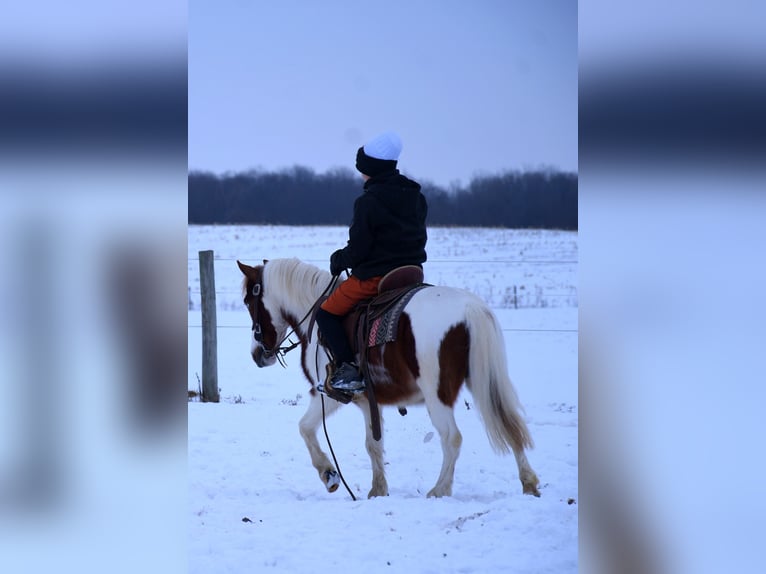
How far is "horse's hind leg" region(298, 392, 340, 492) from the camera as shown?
3.64 m

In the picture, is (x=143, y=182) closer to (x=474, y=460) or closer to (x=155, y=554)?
(x=155, y=554)

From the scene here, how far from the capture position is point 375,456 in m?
3.64

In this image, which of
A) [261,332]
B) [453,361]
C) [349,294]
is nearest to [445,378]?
[453,361]

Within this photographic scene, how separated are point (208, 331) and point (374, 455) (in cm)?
98

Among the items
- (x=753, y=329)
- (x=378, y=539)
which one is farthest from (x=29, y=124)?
(x=753, y=329)

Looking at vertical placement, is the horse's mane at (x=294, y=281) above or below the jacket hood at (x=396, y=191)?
below

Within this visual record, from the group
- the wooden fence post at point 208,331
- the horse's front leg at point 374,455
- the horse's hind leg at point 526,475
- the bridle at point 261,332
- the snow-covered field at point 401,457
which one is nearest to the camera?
the snow-covered field at point 401,457

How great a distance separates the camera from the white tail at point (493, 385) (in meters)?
3.38

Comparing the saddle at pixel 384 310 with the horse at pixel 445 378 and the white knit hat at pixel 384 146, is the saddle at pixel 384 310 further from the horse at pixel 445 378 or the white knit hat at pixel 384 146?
the white knit hat at pixel 384 146

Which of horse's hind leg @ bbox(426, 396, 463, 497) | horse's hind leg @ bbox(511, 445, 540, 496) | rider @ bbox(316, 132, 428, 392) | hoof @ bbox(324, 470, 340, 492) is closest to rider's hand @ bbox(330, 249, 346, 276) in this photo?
rider @ bbox(316, 132, 428, 392)

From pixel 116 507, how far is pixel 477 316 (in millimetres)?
1540

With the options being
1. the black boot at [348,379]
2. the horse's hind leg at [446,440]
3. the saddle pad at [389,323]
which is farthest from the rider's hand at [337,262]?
the horse's hind leg at [446,440]

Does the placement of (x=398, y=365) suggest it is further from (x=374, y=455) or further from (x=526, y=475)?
(x=526, y=475)

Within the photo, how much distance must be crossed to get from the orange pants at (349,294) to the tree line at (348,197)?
26 cm
